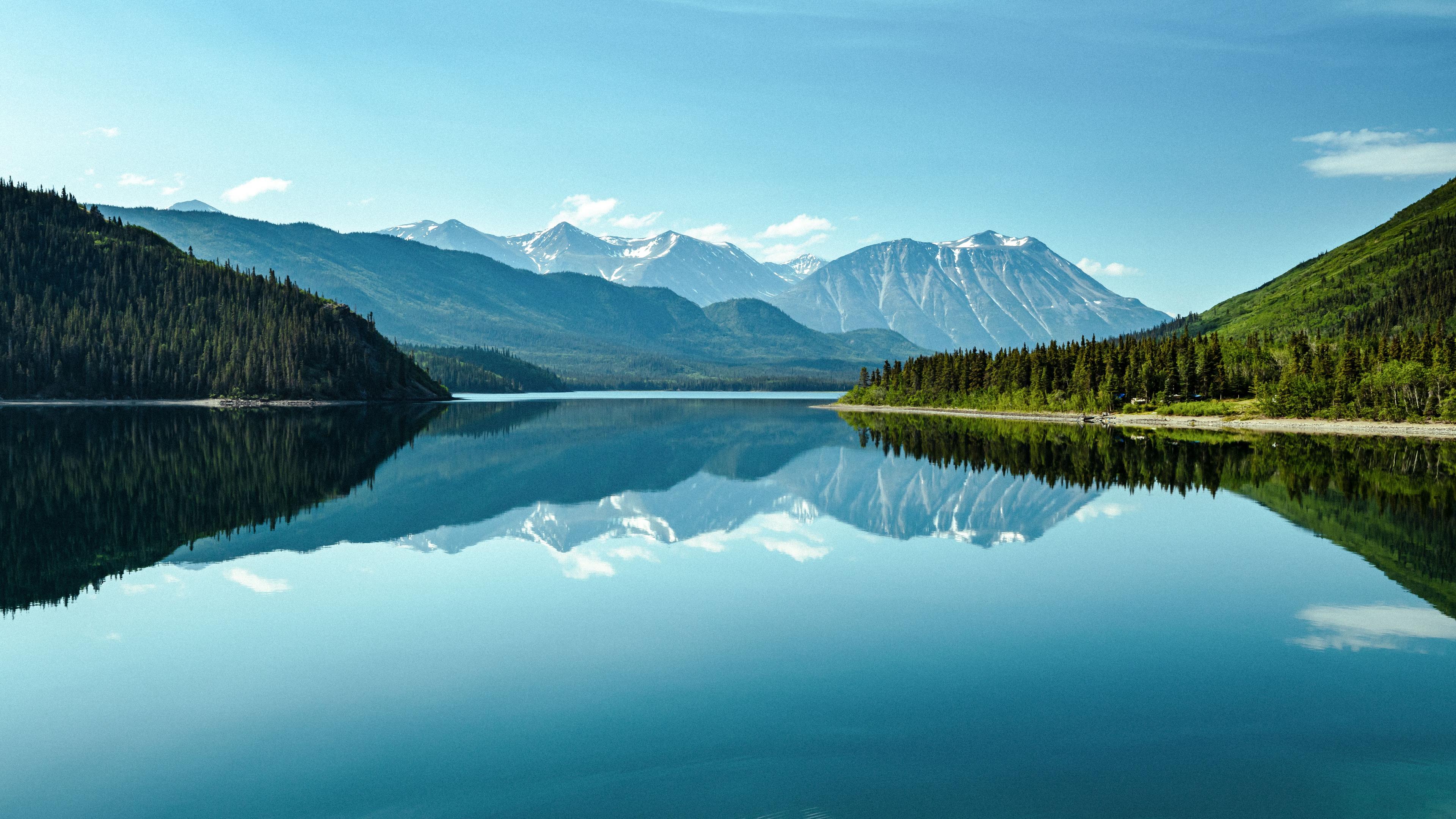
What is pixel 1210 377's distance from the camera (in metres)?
136

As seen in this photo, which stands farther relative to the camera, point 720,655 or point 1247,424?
point 1247,424

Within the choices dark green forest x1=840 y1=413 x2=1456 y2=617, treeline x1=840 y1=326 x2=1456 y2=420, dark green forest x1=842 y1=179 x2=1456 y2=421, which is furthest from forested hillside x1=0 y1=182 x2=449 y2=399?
dark green forest x1=840 y1=413 x2=1456 y2=617

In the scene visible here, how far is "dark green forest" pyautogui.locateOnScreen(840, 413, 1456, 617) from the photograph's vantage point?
31484mm

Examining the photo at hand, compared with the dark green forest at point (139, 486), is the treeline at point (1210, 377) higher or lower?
higher

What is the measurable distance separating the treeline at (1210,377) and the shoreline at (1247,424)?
258cm

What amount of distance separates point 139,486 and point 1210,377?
449 feet

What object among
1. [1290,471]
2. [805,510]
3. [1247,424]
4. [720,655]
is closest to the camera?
[720,655]

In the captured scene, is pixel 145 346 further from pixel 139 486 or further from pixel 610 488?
pixel 610 488

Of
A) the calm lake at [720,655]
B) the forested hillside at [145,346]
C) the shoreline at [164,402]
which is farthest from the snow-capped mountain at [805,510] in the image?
the forested hillside at [145,346]

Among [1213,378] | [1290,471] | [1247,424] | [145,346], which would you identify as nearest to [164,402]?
[145,346]

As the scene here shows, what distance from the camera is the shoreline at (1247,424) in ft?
325

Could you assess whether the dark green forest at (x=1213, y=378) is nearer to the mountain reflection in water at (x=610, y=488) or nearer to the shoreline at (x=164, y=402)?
the mountain reflection in water at (x=610, y=488)

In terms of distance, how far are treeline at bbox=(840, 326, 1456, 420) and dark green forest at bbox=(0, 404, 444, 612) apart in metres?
107

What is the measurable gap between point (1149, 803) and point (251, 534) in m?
29.8
